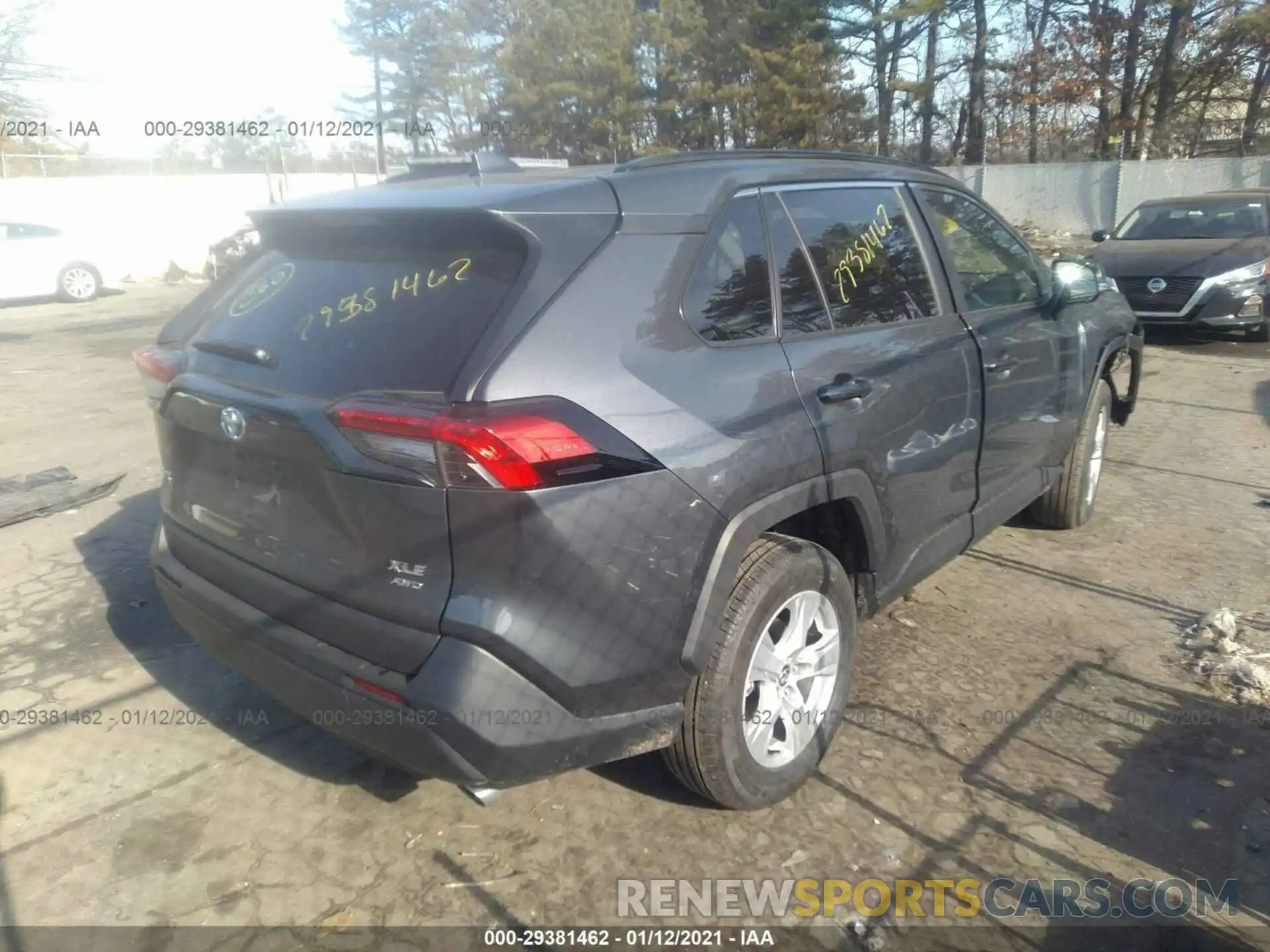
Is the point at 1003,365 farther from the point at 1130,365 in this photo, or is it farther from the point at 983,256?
the point at 1130,365

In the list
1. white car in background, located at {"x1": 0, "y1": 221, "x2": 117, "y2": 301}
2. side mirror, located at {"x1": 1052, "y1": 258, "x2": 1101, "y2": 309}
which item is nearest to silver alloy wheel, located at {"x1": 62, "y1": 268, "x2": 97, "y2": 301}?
white car in background, located at {"x1": 0, "y1": 221, "x2": 117, "y2": 301}

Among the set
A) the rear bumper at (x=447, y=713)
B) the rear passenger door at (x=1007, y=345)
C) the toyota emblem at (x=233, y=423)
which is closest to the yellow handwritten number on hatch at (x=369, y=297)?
the toyota emblem at (x=233, y=423)

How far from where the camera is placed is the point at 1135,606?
4.18 m

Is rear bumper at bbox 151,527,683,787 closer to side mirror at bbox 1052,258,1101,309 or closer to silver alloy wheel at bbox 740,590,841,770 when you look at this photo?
silver alloy wheel at bbox 740,590,841,770

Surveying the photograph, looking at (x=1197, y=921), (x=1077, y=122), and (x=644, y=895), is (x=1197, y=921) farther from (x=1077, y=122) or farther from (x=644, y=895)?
(x=1077, y=122)

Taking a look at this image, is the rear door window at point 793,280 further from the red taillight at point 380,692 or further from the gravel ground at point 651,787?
the red taillight at point 380,692

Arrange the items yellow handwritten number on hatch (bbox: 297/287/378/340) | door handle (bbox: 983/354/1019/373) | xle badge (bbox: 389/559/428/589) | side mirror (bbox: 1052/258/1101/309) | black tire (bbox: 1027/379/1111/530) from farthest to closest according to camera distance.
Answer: black tire (bbox: 1027/379/1111/530) < side mirror (bbox: 1052/258/1101/309) < door handle (bbox: 983/354/1019/373) < yellow handwritten number on hatch (bbox: 297/287/378/340) < xle badge (bbox: 389/559/428/589)

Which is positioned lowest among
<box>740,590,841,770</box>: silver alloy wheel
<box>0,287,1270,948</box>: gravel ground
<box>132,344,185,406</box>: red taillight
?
<box>0,287,1270,948</box>: gravel ground

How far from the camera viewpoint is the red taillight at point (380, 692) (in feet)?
7.34

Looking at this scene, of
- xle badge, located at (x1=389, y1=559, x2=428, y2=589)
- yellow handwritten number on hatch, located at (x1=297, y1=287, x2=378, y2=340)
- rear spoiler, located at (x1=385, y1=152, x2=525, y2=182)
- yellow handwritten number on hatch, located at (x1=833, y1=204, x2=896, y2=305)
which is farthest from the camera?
yellow handwritten number on hatch, located at (x1=833, y1=204, x2=896, y2=305)

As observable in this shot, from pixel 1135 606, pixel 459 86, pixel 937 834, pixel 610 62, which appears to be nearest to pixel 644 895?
pixel 937 834

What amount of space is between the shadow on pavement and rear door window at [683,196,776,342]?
1733 millimetres

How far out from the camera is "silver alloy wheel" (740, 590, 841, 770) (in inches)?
111

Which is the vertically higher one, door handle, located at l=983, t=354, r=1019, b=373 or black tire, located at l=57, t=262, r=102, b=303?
black tire, located at l=57, t=262, r=102, b=303
